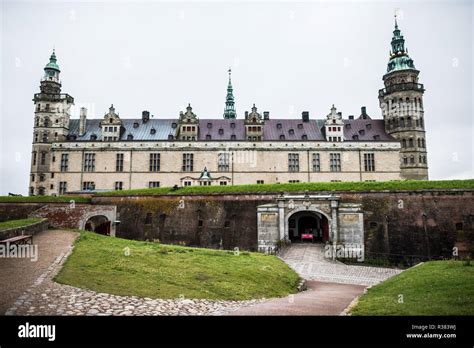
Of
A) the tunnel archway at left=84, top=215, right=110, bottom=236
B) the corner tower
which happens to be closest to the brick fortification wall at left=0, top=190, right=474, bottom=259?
the tunnel archway at left=84, top=215, right=110, bottom=236

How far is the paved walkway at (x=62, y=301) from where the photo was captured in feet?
29.9

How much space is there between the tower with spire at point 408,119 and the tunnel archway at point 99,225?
41.2 m

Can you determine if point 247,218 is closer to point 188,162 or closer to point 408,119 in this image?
point 188,162

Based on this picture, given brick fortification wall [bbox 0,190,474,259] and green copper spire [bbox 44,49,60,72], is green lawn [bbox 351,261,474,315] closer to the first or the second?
brick fortification wall [bbox 0,190,474,259]

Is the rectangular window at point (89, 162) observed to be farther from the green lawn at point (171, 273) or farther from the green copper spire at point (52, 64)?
the green lawn at point (171, 273)

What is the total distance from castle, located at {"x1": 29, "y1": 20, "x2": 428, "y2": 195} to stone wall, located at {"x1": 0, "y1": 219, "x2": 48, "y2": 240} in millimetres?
22083

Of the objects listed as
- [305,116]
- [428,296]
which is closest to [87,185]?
[305,116]

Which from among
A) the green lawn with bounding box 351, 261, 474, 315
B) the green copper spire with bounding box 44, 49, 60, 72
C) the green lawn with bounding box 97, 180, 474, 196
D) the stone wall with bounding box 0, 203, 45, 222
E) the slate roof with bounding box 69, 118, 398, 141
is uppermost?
the green copper spire with bounding box 44, 49, 60, 72

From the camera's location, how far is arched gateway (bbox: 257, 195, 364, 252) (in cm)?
2881

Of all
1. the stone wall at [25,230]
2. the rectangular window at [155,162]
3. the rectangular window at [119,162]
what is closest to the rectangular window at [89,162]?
the rectangular window at [119,162]

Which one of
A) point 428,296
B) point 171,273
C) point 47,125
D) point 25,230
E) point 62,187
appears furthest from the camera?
point 47,125

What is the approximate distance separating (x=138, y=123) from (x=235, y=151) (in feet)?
52.1

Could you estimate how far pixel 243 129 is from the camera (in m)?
49.8

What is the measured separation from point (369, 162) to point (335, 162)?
4.81 m
